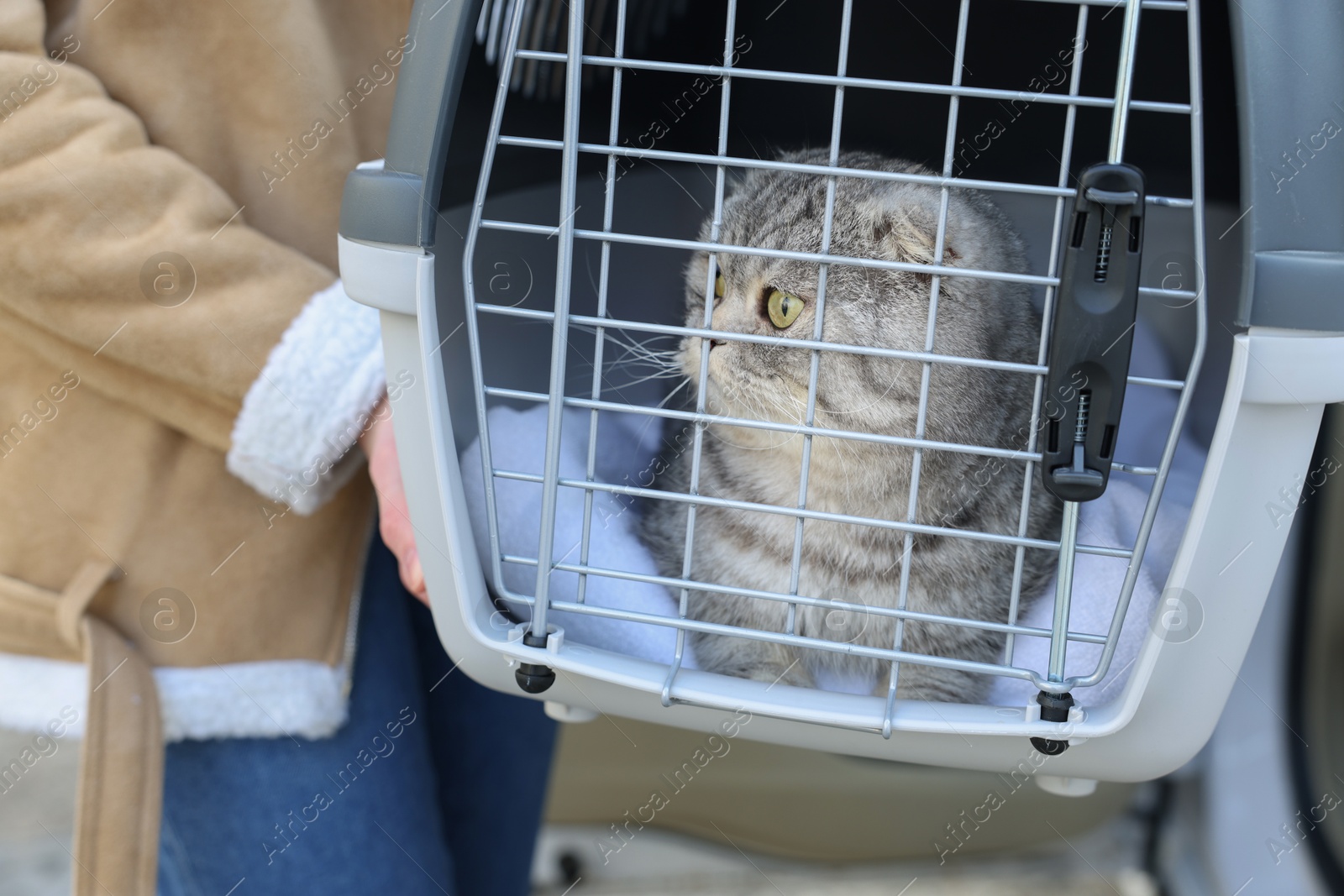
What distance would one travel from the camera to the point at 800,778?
1.51 m

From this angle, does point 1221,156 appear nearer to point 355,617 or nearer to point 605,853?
point 355,617

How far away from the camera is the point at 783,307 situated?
79 cm

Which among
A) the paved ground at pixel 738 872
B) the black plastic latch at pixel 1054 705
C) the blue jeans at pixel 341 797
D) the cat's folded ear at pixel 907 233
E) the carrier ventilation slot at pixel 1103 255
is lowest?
the paved ground at pixel 738 872

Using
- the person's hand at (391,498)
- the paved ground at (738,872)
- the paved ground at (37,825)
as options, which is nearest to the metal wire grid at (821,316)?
the person's hand at (391,498)

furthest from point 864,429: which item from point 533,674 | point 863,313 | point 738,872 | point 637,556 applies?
point 738,872

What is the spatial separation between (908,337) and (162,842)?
0.80 m

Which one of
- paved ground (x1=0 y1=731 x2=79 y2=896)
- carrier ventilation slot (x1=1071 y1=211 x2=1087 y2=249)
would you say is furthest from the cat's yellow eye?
paved ground (x1=0 y1=731 x2=79 y2=896)

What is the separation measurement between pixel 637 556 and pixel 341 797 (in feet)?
1.17

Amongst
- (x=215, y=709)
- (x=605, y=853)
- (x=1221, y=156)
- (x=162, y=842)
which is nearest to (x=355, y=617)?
(x=215, y=709)

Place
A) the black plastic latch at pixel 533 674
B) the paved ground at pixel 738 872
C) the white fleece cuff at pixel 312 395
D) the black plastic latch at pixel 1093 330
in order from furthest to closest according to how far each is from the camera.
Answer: the paved ground at pixel 738 872 < the white fleece cuff at pixel 312 395 < the black plastic latch at pixel 533 674 < the black plastic latch at pixel 1093 330

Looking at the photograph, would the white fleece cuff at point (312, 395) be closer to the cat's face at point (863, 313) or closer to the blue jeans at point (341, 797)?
the blue jeans at point (341, 797)

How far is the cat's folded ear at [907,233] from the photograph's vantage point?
2.35ft

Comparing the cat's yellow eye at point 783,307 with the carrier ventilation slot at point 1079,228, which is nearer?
the carrier ventilation slot at point 1079,228

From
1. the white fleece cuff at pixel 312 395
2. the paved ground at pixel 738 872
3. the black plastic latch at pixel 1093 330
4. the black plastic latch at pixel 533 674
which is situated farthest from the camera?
the paved ground at pixel 738 872
